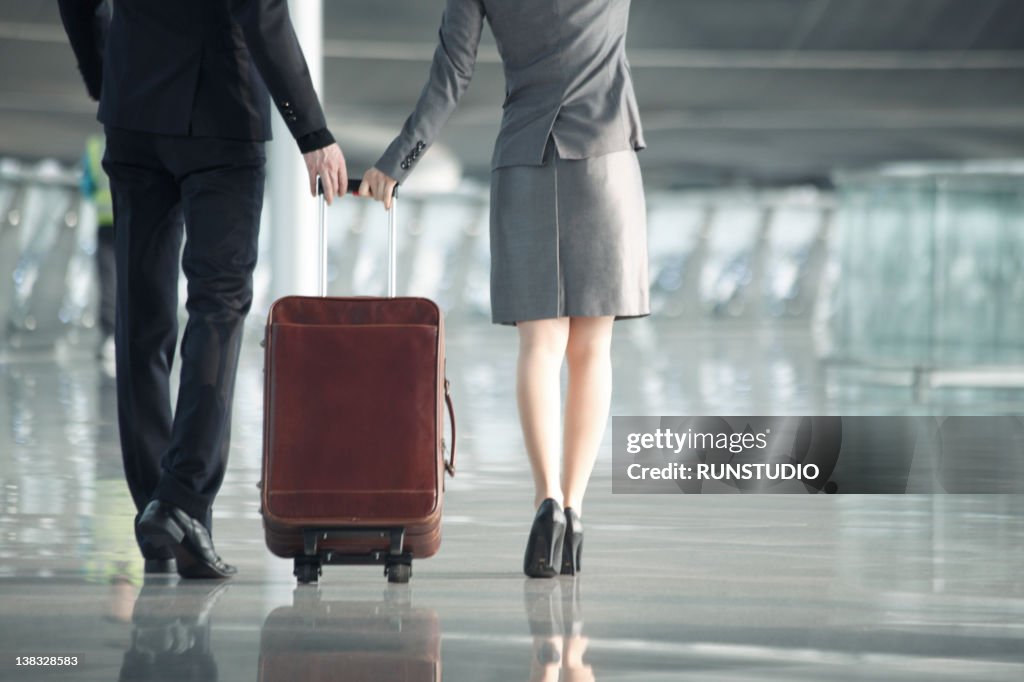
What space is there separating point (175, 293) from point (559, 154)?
1059mm

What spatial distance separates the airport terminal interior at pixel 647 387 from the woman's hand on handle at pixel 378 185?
926mm

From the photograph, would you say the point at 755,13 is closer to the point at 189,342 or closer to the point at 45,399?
the point at 45,399

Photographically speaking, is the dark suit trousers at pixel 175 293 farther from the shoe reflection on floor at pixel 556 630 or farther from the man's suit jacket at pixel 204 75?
the shoe reflection on floor at pixel 556 630

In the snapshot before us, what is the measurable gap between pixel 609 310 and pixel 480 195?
97.1 ft

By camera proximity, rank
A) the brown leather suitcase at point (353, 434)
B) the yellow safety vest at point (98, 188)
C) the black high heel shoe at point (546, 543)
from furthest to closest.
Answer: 1. the yellow safety vest at point (98, 188)
2. the black high heel shoe at point (546, 543)
3. the brown leather suitcase at point (353, 434)

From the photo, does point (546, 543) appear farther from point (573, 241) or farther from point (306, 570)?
point (573, 241)

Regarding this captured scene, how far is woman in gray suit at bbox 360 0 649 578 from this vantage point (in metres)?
3.73

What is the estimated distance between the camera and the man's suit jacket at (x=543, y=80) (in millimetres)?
3738

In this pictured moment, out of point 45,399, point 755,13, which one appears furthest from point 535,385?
point 755,13

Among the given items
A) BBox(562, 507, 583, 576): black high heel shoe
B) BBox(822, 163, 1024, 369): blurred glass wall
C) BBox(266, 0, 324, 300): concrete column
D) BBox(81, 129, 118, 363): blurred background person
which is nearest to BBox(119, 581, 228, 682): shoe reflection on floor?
BBox(562, 507, 583, 576): black high heel shoe

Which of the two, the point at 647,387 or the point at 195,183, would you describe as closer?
the point at 195,183

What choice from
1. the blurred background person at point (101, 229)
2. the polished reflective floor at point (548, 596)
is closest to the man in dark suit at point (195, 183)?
the polished reflective floor at point (548, 596)

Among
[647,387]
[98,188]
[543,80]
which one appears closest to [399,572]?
[543,80]

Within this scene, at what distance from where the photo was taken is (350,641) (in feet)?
9.39
